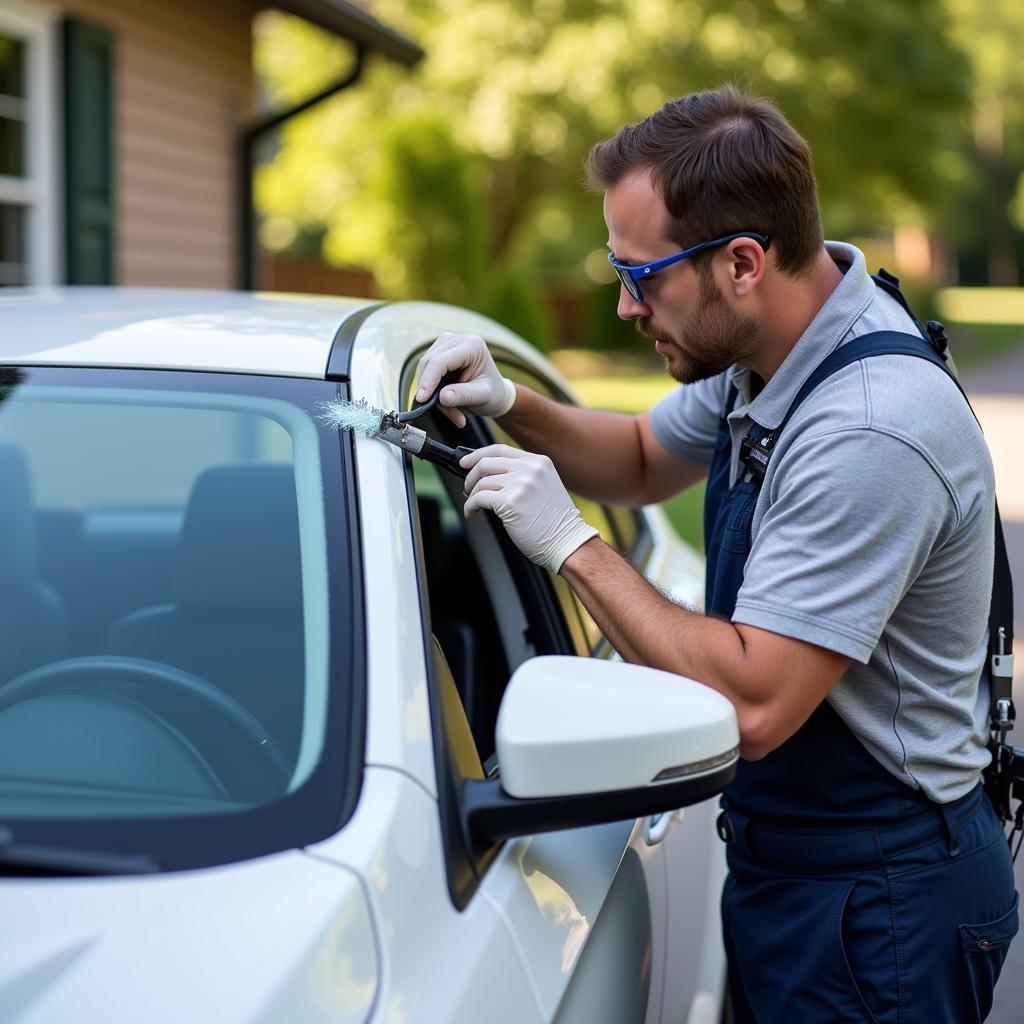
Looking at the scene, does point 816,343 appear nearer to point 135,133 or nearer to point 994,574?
point 994,574

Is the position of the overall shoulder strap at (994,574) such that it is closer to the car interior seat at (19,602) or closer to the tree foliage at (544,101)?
the car interior seat at (19,602)

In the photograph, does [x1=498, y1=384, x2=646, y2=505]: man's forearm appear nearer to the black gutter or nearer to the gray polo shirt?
the gray polo shirt

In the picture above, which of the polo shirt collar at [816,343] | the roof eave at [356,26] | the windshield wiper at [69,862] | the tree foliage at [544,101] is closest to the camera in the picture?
the windshield wiper at [69,862]

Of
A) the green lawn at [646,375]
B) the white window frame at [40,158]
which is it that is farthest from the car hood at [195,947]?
the green lawn at [646,375]

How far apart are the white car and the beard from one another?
1.28 feet

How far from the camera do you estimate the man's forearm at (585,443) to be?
2.61 metres

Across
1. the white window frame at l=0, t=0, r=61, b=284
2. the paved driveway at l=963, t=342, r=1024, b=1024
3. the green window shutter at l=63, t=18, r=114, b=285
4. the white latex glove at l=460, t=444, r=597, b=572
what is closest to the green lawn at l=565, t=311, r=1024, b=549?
the paved driveway at l=963, t=342, r=1024, b=1024

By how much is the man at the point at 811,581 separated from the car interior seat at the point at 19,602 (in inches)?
25.9

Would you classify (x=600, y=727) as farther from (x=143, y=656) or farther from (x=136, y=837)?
(x=143, y=656)

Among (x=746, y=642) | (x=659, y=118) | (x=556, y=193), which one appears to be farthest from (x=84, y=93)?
(x=556, y=193)

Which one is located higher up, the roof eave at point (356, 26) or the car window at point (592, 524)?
the roof eave at point (356, 26)

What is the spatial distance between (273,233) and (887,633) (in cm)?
4493

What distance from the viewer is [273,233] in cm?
4497

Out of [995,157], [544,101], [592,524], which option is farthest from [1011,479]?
[995,157]
